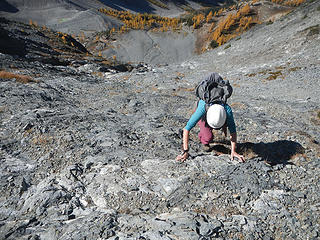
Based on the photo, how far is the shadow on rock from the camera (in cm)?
657

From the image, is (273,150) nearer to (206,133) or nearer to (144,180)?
(206,133)

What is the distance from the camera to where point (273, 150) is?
23.6ft

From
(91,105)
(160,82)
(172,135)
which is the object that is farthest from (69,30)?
(172,135)

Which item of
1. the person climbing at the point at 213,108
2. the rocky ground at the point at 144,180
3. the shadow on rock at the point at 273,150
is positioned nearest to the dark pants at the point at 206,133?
the rocky ground at the point at 144,180

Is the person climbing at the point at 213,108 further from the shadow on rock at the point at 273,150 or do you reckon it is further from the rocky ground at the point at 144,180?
the shadow on rock at the point at 273,150

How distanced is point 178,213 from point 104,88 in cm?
1631

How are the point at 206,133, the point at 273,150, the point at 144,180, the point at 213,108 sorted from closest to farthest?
1. the point at 213,108
2. the point at 144,180
3. the point at 206,133
4. the point at 273,150

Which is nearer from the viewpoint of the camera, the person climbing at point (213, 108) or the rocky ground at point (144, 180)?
the rocky ground at point (144, 180)

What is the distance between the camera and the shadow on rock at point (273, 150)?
6.57 m

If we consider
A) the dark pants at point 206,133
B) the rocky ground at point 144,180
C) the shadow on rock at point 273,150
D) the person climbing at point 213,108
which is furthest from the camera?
the shadow on rock at point 273,150

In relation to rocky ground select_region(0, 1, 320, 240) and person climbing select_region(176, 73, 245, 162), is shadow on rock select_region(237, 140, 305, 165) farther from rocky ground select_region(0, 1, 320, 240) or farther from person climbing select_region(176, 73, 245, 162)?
person climbing select_region(176, 73, 245, 162)

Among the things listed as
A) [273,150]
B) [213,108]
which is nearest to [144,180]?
[213,108]

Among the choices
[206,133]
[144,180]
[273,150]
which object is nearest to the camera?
[144,180]

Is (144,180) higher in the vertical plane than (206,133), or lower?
lower
